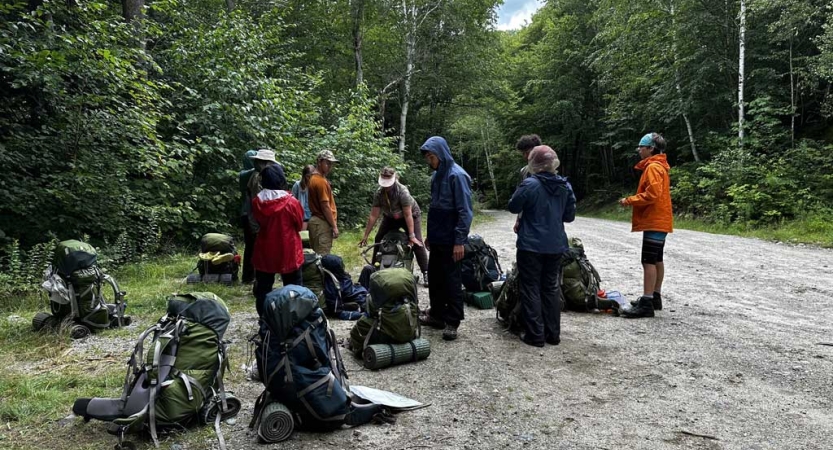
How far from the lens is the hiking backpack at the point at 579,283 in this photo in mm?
5613

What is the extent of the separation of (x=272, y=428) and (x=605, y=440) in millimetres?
2093

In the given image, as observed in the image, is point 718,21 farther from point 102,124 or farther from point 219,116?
point 102,124

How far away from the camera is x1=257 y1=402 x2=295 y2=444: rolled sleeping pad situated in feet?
9.09

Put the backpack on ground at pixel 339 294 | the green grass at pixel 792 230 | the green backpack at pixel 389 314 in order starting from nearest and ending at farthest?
the green backpack at pixel 389 314 → the backpack on ground at pixel 339 294 → the green grass at pixel 792 230

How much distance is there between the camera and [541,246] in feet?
15.1

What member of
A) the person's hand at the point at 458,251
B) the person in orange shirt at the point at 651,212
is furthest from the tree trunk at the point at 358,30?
the person's hand at the point at 458,251

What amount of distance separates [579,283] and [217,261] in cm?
539

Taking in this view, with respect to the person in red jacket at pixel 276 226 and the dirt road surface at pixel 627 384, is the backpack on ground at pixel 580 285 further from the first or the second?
the person in red jacket at pixel 276 226

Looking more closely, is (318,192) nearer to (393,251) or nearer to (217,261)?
(393,251)

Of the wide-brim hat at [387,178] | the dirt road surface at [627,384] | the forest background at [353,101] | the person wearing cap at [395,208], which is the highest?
the forest background at [353,101]

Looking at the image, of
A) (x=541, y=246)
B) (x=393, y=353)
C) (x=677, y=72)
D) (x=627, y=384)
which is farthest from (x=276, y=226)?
(x=677, y=72)

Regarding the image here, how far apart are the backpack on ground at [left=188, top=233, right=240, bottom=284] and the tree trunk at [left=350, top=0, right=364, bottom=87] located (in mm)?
13263

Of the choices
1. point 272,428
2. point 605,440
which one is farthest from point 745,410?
point 272,428

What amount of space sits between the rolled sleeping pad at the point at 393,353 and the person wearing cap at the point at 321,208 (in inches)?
109
